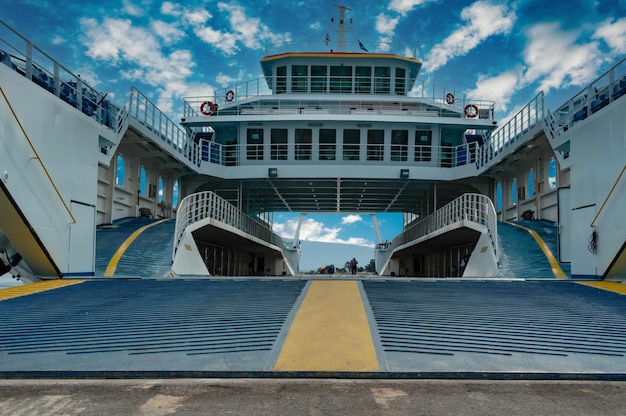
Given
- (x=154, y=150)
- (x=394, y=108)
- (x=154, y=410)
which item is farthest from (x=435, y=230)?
(x=154, y=410)

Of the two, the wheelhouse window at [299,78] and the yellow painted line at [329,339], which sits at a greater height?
the wheelhouse window at [299,78]

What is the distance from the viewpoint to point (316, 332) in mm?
5324

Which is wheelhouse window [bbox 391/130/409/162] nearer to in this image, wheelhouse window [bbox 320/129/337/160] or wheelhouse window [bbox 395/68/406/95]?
wheelhouse window [bbox 320/129/337/160]

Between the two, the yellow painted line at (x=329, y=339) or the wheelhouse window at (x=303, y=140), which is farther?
the wheelhouse window at (x=303, y=140)

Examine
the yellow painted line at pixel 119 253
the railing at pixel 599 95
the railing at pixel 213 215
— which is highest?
the railing at pixel 599 95

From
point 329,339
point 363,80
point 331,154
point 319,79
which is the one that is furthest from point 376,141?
point 329,339

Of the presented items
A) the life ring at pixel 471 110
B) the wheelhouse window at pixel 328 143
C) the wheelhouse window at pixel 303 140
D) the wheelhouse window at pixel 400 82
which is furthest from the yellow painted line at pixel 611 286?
the wheelhouse window at pixel 400 82

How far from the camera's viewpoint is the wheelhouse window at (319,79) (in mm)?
28797

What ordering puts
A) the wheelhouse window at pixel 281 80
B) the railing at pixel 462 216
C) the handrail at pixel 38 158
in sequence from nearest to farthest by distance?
the handrail at pixel 38 158 → the railing at pixel 462 216 → the wheelhouse window at pixel 281 80

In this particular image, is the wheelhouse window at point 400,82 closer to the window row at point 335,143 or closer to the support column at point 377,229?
the window row at point 335,143

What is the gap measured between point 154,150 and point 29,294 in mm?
12795

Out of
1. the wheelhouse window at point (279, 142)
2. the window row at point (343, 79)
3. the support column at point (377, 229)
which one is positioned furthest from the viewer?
the support column at point (377, 229)

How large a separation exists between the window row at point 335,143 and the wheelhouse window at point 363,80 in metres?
4.79

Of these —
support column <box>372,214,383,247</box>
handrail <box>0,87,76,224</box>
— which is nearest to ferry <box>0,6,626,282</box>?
handrail <box>0,87,76,224</box>
